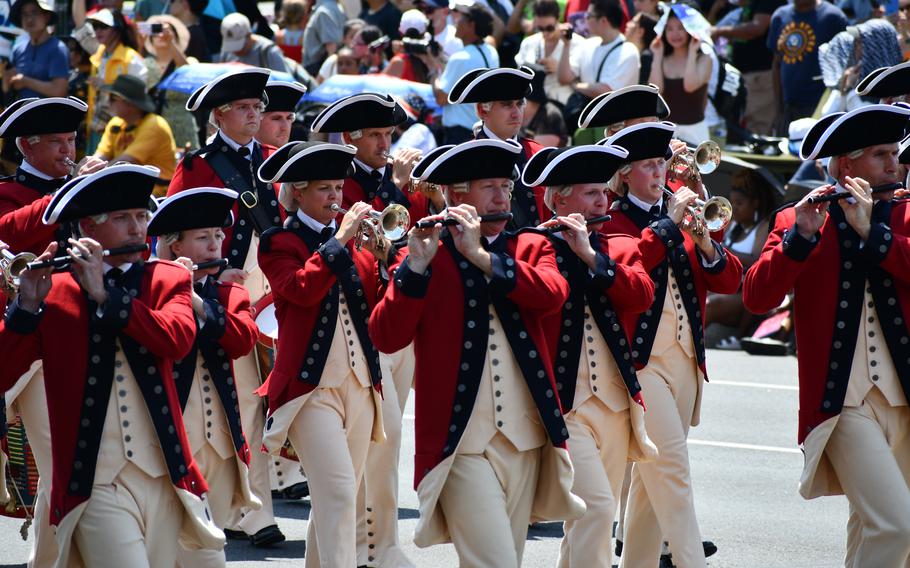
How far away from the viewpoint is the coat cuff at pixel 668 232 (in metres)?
7.57

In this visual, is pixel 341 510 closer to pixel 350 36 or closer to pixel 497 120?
pixel 497 120

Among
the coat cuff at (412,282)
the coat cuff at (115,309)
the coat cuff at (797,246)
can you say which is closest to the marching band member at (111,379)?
the coat cuff at (115,309)

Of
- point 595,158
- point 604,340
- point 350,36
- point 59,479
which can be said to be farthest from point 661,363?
point 350,36

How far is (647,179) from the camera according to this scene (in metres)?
7.72

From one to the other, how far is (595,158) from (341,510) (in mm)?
1946

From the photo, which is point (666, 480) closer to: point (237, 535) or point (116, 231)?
point (237, 535)

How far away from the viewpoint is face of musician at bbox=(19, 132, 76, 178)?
825cm

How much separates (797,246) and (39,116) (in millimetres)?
3906

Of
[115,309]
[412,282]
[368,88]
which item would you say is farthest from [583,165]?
[368,88]

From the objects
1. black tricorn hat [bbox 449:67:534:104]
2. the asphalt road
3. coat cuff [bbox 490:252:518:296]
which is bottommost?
the asphalt road

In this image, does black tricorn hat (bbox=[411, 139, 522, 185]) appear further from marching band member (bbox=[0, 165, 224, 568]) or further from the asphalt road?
the asphalt road

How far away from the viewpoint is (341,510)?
7223mm

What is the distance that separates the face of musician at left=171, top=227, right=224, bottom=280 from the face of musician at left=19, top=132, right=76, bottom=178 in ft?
5.37

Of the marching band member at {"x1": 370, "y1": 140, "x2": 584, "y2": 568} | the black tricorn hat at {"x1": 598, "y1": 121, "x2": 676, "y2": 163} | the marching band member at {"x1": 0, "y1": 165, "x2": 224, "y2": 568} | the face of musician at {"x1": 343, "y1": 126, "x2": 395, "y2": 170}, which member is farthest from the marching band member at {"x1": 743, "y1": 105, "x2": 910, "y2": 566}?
the marching band member at {"x1": 0, "y1": 165, "x2": 224, "y2": 568}
